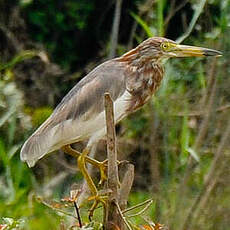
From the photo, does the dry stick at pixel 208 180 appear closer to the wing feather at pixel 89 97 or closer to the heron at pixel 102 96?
the heron at pixel 102 96

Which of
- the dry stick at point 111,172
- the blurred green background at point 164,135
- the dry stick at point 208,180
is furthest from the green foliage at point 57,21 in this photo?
the dry stick at point 111,172

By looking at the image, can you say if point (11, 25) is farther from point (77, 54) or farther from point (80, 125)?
point (80, 125)

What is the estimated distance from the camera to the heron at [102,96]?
158 inches

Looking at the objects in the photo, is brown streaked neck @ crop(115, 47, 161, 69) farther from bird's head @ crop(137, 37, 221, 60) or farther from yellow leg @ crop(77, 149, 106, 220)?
yellow leg @ crop(77, 149, 106, 220)

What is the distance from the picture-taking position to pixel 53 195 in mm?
5754

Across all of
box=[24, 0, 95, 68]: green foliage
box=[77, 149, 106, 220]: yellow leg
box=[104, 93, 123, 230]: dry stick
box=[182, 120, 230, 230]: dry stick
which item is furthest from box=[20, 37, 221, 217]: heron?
box=[24, 0, 95, 68]: green foliage

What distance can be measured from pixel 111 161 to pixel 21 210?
7.67ft

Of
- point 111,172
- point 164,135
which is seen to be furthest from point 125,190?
point 164,135

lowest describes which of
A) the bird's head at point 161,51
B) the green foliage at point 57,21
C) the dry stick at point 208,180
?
the dry stick at point 208,180

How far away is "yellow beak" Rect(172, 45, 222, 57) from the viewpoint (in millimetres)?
4152

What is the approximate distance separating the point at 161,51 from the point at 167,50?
0.03m

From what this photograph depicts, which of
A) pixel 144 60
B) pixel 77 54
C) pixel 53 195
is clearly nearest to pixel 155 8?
pixel 53 195

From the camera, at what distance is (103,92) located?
13.7 ft

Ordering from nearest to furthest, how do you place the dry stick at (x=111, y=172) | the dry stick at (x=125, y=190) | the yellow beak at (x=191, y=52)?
the dry stick at (x=111, y=172)
the dry stick at (x=125, y=190)
the yellow beak at (x=191, y=52)
